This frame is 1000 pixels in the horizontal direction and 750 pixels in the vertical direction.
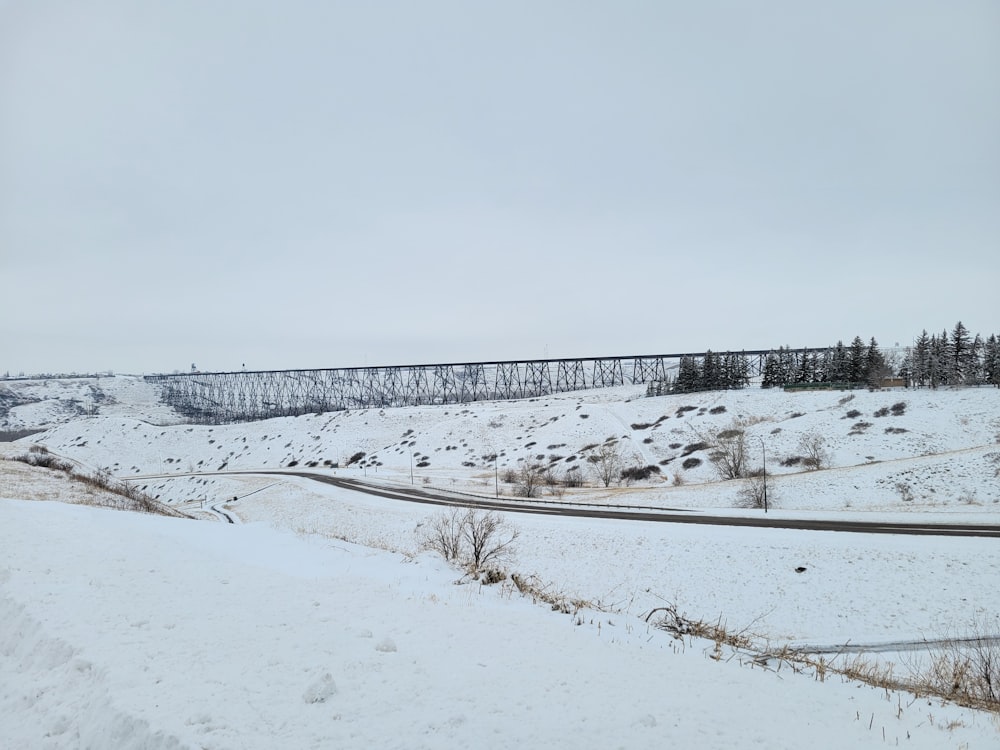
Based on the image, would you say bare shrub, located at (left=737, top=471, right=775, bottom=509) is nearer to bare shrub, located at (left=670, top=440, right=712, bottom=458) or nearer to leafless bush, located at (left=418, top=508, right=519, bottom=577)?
bare shrub, located at (left=670, top=440, right=712, bottom=458)

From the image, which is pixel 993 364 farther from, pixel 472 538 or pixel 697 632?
pixel 697 632

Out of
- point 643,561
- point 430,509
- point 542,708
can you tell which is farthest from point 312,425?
point 542,708

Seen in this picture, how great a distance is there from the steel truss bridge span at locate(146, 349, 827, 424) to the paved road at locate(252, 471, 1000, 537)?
68.7 metres

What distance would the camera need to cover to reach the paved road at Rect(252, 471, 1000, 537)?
73.0 ft

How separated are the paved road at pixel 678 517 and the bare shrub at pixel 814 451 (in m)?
16.2

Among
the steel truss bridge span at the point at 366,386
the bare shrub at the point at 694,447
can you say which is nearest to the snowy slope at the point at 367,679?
the bare shrub at the point at 694,447

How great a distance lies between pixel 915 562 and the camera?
62.4 feet

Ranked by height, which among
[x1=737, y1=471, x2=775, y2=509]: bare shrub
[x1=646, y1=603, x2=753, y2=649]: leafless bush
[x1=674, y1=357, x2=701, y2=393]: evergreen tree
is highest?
[x1=674, y1=357, x2=701, y2=393]: evergreen tree

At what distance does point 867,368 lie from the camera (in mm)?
61031

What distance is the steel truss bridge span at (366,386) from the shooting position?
11631 centimetres

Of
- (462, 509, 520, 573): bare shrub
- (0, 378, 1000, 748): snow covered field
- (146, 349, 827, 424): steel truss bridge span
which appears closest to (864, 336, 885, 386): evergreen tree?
(0, 378, 1000, 748): snow covered field

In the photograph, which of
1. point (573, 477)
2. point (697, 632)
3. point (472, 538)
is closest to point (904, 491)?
point (472, 538)

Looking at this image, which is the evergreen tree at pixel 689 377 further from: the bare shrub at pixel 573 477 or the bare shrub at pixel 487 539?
the bare shrub at pixel 487 539

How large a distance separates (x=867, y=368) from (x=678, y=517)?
4903cm
